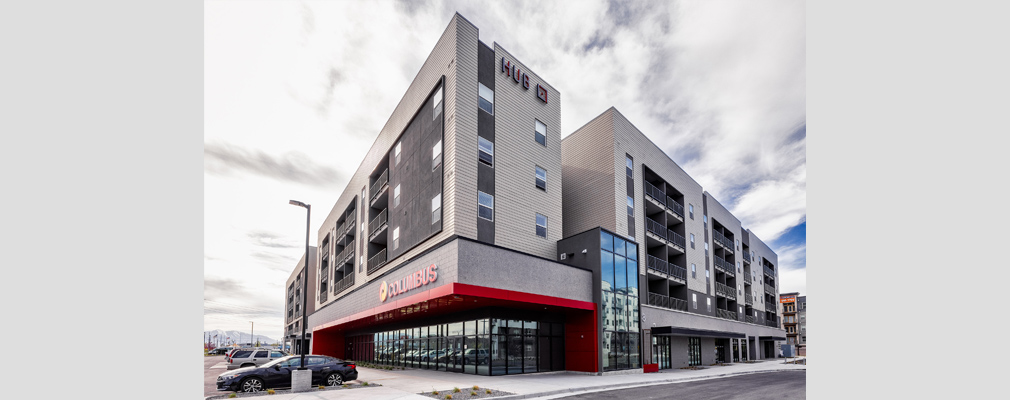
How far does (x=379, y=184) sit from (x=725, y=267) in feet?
121

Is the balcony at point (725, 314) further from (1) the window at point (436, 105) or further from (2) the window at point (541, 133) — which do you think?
(1) the window at point (436, 105)

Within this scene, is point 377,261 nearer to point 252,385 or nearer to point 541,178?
point 541,178

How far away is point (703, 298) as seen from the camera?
46969 millimetres

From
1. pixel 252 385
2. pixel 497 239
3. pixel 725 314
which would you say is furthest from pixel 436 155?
pixel 725 314

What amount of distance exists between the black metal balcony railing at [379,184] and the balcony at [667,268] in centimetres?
2030

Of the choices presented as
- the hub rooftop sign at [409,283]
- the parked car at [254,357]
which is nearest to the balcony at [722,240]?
the hub rooftop sign at [409,283]

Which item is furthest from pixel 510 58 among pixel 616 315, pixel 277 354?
pixel 277 354

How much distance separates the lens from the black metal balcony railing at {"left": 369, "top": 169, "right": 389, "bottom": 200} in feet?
128

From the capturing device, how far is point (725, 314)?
5219cm

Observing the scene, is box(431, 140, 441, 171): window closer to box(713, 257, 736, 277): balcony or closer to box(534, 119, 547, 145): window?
box(534, 119, 547, 145): window

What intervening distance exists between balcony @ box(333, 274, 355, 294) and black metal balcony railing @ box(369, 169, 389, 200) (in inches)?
361

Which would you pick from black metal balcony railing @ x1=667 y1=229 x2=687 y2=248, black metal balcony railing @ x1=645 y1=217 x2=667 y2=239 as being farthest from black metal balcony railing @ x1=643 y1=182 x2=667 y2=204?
black metal balcony railing @ x1=667 y1=229 x2=687 y2=248

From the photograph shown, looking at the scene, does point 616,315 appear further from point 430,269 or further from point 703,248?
point 703,248

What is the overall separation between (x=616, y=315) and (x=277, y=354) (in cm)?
2358
